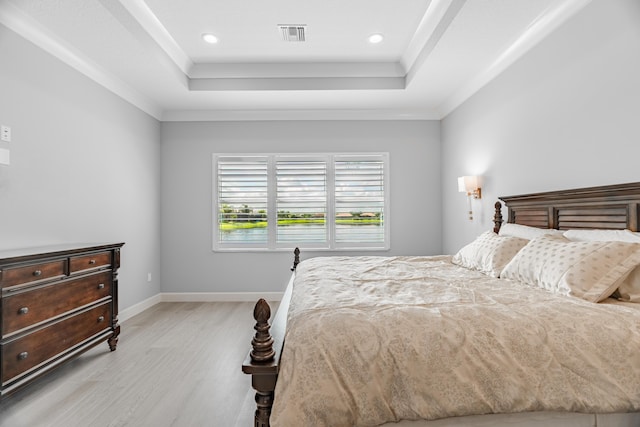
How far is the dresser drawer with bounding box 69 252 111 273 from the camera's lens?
2590 mm

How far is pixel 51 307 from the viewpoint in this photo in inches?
93.9

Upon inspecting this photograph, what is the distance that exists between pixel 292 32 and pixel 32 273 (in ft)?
9.58

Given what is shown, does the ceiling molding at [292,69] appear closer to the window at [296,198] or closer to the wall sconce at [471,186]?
the window at [296,198]

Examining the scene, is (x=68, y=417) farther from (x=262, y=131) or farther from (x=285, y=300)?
(x=262, y=131)

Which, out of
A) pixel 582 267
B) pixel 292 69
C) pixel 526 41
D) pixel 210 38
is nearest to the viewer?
pixel 582 267

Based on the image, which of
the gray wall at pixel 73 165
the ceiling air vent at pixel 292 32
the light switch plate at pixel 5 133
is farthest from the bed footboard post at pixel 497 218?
the light switch plate at pixel 5 133

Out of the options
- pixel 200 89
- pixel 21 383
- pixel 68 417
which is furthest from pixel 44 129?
pixel 68 417

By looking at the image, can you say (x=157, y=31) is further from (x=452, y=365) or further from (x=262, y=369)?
(x=452, y=365)

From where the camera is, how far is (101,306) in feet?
Result: 9.57

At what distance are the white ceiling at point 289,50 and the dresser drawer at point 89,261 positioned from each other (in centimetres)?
179

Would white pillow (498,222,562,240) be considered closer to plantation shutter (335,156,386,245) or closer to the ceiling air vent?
plantation shutter (335,156,386,245)

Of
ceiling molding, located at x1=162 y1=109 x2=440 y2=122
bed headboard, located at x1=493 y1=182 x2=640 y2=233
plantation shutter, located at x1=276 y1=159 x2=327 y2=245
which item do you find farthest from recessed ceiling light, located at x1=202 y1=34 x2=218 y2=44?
bed headboard, located at x1=493 y1=182 x2=640 y2=233

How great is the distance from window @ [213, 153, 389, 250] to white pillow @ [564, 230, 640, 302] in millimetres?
2778

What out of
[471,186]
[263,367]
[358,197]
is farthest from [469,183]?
[263,367]
